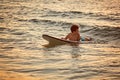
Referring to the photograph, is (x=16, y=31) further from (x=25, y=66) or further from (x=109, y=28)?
(x=25, y=66)

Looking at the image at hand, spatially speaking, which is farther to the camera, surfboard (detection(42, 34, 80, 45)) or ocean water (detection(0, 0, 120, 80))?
surfboard (detection(42, 34, 80, 45))

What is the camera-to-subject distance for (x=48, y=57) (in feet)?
32.9

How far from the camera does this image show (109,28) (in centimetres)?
1797

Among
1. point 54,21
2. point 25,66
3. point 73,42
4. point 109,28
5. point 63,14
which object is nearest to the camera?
point 25,66

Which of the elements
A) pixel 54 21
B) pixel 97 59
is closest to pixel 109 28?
pixel 54 21

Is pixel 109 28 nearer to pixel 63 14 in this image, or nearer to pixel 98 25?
pixel 98 25

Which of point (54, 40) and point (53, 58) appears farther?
point (54, 40)

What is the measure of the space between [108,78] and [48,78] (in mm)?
1498

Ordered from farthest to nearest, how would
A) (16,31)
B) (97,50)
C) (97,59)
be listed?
(16,31) → (97,50) → (97,59)

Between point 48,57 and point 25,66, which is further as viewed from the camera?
point 48,57

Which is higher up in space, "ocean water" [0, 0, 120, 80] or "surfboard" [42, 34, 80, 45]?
"surfboard" [42, 34, 80, 45]

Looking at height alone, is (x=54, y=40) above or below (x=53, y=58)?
above

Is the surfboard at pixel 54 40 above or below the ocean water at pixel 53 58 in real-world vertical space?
above

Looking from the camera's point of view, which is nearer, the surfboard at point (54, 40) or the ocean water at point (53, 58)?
the ocean water at point (53, 58)
